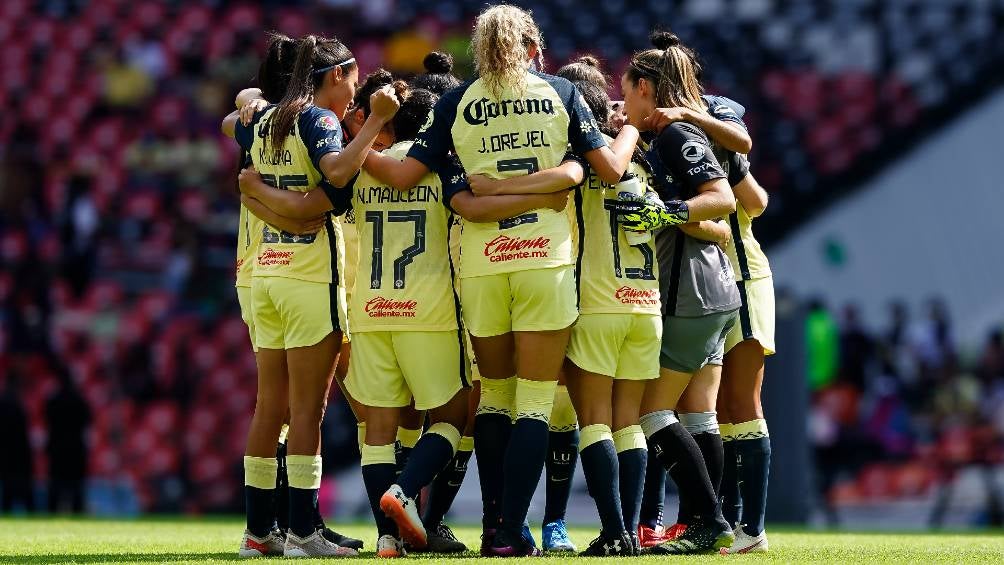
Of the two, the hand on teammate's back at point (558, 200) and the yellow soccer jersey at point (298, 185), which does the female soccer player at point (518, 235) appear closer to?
the hand on teammate's back at point (558, 200)

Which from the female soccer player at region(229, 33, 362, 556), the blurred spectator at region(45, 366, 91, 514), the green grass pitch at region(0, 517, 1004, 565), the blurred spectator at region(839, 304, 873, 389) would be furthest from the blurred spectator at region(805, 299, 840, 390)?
the female soccer player at region(229, 33, 362, 556)

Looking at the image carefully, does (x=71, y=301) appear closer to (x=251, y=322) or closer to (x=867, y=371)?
(x=867, y=371)

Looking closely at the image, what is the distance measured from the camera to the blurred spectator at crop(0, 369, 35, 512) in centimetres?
1434

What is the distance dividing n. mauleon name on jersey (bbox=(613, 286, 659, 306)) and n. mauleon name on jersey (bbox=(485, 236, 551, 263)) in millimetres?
399

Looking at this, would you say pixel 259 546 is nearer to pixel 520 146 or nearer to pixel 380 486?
pixel 380 486

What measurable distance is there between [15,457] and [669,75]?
33.0ft

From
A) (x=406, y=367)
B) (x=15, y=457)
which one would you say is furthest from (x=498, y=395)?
(x=15, y=457)

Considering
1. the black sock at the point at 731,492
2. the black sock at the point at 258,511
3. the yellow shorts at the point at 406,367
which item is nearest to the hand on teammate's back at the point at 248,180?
the yellow shorts at the point at 406,367

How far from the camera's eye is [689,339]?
21.0ft

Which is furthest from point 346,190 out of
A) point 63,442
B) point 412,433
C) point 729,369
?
point 63,442

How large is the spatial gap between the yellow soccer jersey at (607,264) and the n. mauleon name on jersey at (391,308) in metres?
0.74

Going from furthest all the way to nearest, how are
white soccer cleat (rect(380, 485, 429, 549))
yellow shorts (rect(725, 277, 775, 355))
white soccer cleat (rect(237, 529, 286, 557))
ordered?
1. yellow shorts (rect(725, 277, 775, 355))
2. white soccer cleat (rect(237, 529, 286, 557))
3. white soccer cleat (rect(380, 485, 429, 549))

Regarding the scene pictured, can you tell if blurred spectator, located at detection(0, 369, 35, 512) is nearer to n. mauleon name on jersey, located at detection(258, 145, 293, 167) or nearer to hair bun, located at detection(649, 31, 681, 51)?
n. mauleon name on jersey, located at detection(258, 145, 293, 167)

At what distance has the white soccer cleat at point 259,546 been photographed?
21.2 ft
